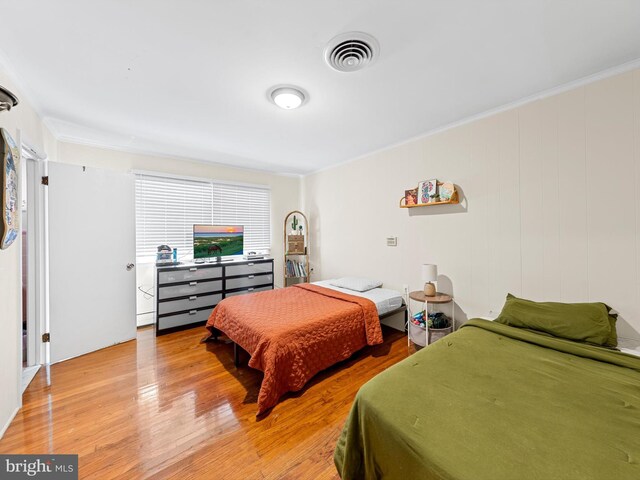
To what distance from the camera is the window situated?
371 cm

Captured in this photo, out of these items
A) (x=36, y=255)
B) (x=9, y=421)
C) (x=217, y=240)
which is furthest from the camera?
(x=217, y=240)

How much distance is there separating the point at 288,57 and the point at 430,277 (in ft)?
7.77

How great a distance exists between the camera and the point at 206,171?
4.20 meters

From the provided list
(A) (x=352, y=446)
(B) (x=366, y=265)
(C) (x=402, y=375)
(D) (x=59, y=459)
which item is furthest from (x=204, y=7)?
(B) (x=366, y=265)

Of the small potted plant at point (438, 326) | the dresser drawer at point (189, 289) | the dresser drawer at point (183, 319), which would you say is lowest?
the dresser drawer at point (183, 319)

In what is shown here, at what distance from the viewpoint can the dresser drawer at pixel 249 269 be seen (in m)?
3.95

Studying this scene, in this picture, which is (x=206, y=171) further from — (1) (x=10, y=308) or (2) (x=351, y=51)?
(2) (x=351, y=51)

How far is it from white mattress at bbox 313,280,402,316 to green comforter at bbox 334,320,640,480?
1.31 meters

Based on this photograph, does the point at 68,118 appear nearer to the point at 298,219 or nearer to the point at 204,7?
the point at 204,7

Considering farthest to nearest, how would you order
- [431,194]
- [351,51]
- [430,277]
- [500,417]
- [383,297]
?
[383,297], [431,194], [430,277], [351,51], [500,417]

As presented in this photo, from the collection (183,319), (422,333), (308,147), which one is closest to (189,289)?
(183,319)

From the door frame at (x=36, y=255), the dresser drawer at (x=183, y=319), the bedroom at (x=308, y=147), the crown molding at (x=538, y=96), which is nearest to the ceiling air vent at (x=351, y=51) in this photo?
the bedroom at (x=308, y=147)

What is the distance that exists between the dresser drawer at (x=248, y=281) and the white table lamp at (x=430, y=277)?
2.53 m

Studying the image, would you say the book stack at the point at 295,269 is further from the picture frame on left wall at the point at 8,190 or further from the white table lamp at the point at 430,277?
the picture frame on left wall at the point at 8,190
